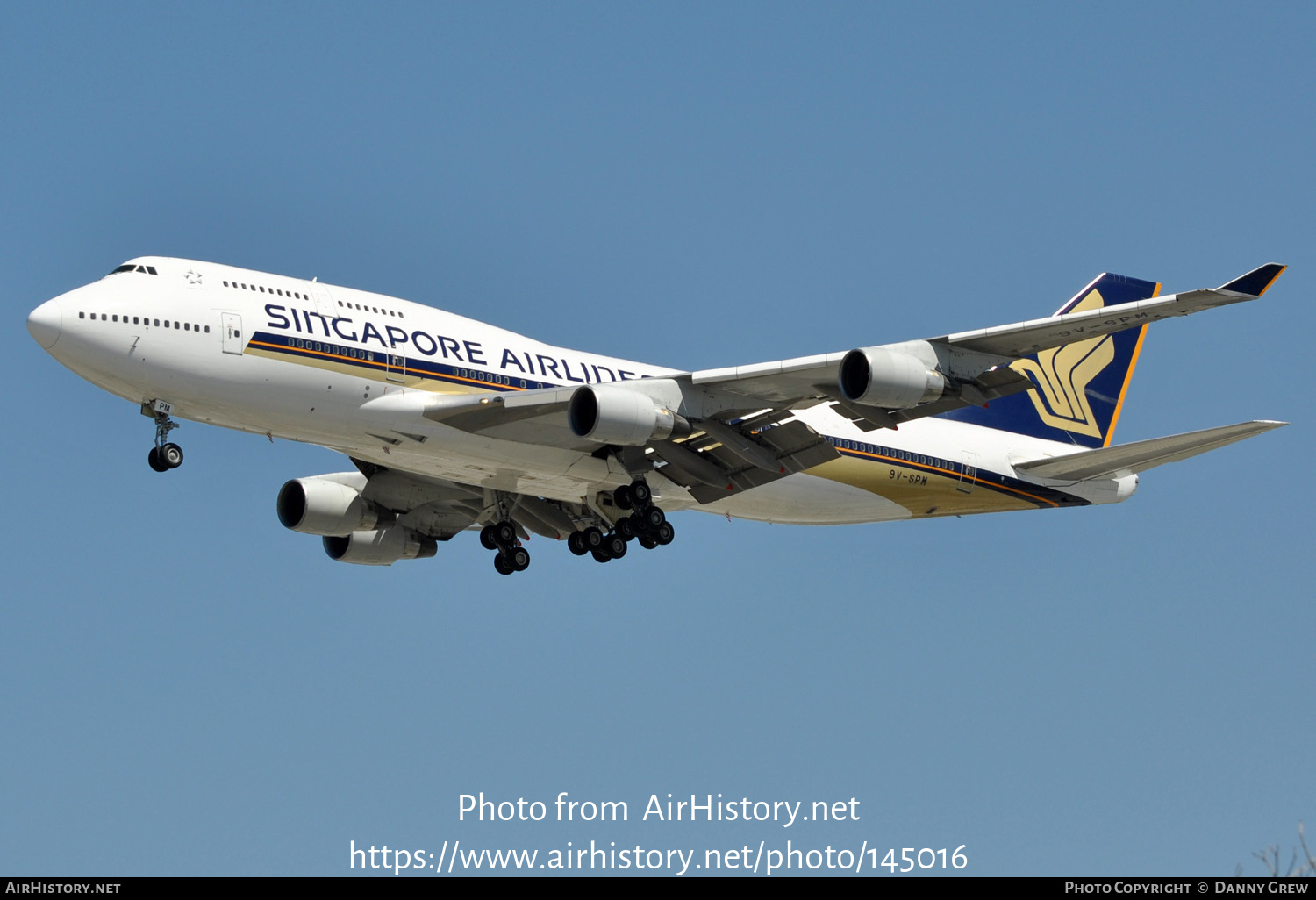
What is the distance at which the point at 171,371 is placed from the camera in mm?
31531

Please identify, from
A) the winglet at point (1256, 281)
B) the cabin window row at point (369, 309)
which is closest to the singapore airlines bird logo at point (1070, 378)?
the winglet at point (1256, 281)

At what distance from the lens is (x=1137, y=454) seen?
125 ft

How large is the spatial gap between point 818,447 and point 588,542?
6.14 metres

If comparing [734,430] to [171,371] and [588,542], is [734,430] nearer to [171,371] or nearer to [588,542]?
[588,542]

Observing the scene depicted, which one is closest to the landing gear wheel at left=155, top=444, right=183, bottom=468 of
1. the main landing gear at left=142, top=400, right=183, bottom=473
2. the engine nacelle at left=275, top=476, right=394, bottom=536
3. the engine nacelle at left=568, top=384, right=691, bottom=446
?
the main landing gear at left=142, top=400, right=183, bottom=473

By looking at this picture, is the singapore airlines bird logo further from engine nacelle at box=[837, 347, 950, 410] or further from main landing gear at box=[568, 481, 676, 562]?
main landing gear at box=[568, 481, 676, 562]

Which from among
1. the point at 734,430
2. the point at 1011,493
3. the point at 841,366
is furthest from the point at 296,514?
the point at 1011,493

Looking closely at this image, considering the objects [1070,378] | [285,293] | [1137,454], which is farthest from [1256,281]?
[285,293]

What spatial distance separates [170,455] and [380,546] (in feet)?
31.0

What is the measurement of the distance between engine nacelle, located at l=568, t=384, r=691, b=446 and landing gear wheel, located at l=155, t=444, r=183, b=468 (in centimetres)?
820

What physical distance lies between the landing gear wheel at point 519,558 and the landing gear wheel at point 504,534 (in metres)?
0.21

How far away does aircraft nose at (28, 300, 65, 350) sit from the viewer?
101 feet

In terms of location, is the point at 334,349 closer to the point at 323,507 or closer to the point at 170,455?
the point at 170,455

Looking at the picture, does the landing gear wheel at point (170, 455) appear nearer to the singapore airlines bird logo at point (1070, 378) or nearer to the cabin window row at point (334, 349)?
the cabin window row at point (334, 349)
